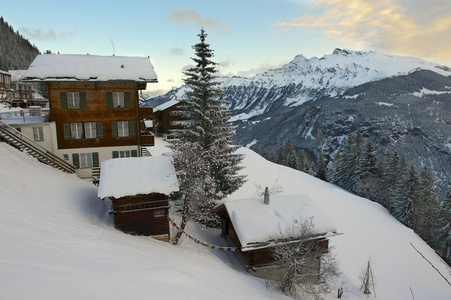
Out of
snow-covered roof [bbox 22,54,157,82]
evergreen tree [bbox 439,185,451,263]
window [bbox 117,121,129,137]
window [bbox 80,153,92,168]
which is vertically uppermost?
snow-covered roof [bbox 22,54,157,82]

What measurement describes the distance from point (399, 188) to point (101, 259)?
188ft

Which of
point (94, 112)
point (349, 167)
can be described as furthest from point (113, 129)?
point (349, 167)

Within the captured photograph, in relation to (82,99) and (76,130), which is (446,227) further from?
(82,99)

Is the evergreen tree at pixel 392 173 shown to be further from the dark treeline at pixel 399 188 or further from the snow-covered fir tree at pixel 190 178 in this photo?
the snow-covered fir tree at pixel 190 178

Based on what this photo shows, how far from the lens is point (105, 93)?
2544 cm

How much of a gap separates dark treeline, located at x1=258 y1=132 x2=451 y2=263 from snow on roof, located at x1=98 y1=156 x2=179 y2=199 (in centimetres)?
4969

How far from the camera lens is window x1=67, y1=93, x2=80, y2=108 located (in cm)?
2475

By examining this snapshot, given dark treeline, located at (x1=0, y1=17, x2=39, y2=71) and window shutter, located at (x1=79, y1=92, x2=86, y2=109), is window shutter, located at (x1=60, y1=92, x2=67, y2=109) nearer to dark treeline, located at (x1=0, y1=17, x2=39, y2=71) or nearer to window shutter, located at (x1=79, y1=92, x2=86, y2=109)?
window shutter, located at (x1=79, y1=92, x2=86, y2=109)

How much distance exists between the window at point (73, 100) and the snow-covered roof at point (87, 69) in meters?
1.63

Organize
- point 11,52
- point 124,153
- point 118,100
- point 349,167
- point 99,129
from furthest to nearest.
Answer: point 11,52
point 349,167
point 124,153
point 118,100
point 99,129

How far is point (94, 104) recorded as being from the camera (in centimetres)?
2534

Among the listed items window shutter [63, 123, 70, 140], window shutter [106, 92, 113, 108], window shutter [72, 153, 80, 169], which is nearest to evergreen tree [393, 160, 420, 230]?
window shutter [106, 92, 113, 108]

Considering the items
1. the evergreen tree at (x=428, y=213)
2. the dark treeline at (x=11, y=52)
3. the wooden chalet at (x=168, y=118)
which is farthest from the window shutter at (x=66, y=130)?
the dark treeline at (x=11, y=52)

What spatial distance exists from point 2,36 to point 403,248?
20828 centimetres
